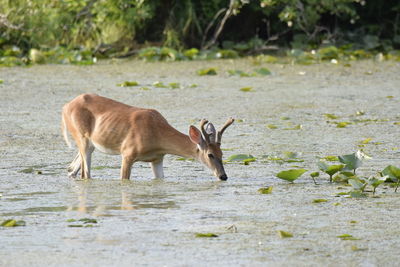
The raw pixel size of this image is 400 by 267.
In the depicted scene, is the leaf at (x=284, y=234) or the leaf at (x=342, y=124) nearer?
the leaf at (x=284, y=234)

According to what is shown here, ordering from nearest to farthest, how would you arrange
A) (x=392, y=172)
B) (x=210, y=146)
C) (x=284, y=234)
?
(x=284, y=234), (x=392, y=172), (x=210, y=146)

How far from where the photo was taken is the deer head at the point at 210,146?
8.60 m

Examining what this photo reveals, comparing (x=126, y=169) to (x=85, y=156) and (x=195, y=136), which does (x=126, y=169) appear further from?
(x=195, y=136)

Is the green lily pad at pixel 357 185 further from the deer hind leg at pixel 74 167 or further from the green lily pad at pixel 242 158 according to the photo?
the deer hind leg at pixel 74 167

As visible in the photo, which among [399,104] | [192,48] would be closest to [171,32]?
[192,48]

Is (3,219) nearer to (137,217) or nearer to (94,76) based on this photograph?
(137,217)

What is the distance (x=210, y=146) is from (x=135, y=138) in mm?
692

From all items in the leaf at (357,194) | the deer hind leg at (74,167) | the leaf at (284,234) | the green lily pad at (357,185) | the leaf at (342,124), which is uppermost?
the leaf at (284,234)

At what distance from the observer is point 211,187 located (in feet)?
27.1

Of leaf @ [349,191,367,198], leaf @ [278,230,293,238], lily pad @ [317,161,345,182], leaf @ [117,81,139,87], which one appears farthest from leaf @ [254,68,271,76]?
leaf @ [278,230,293,238]

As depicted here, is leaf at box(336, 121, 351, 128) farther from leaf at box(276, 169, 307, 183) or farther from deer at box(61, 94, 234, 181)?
leaf at box(276, 169, 307, 183)

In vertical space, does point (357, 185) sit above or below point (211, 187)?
above

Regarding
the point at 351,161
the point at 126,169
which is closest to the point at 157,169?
the point at 126,169

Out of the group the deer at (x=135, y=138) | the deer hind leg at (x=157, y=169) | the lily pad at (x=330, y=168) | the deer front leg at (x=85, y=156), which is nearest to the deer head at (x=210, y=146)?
the deer at (x=135, y=138)
